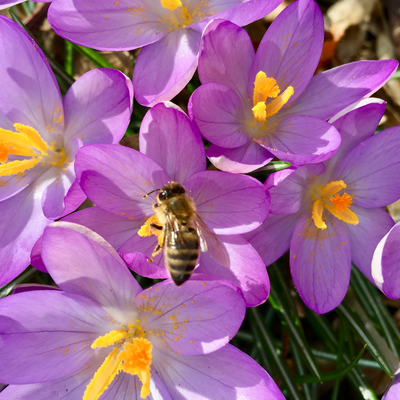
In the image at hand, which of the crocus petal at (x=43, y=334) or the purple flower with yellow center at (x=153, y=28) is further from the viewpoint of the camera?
the purple flower with yellow center at (x=153, y=28)

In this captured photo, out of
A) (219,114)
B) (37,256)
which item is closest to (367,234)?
(219,114)

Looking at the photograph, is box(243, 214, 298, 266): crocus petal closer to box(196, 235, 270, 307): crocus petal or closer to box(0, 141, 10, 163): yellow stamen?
box(196, 235, 270, 307): crocus petal

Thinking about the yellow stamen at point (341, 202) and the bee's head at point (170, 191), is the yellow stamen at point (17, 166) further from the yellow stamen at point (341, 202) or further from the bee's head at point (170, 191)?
the yellow stamen at point (341, 202)

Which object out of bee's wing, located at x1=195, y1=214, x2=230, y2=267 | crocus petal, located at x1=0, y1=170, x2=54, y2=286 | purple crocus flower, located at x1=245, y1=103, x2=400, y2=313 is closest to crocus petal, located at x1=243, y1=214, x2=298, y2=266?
purple crocus flower, located at x1=245, y1=103, x2=400, y2=313

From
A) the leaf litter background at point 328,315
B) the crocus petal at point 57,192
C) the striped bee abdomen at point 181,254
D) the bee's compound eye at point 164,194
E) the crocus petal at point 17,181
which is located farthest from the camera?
the leaf litter background at point 328,315

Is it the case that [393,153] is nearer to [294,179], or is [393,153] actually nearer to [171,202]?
[294,179]

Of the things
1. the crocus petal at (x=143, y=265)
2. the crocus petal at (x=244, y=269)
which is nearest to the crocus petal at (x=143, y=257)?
the crocus petal at (x=143, y=265)
